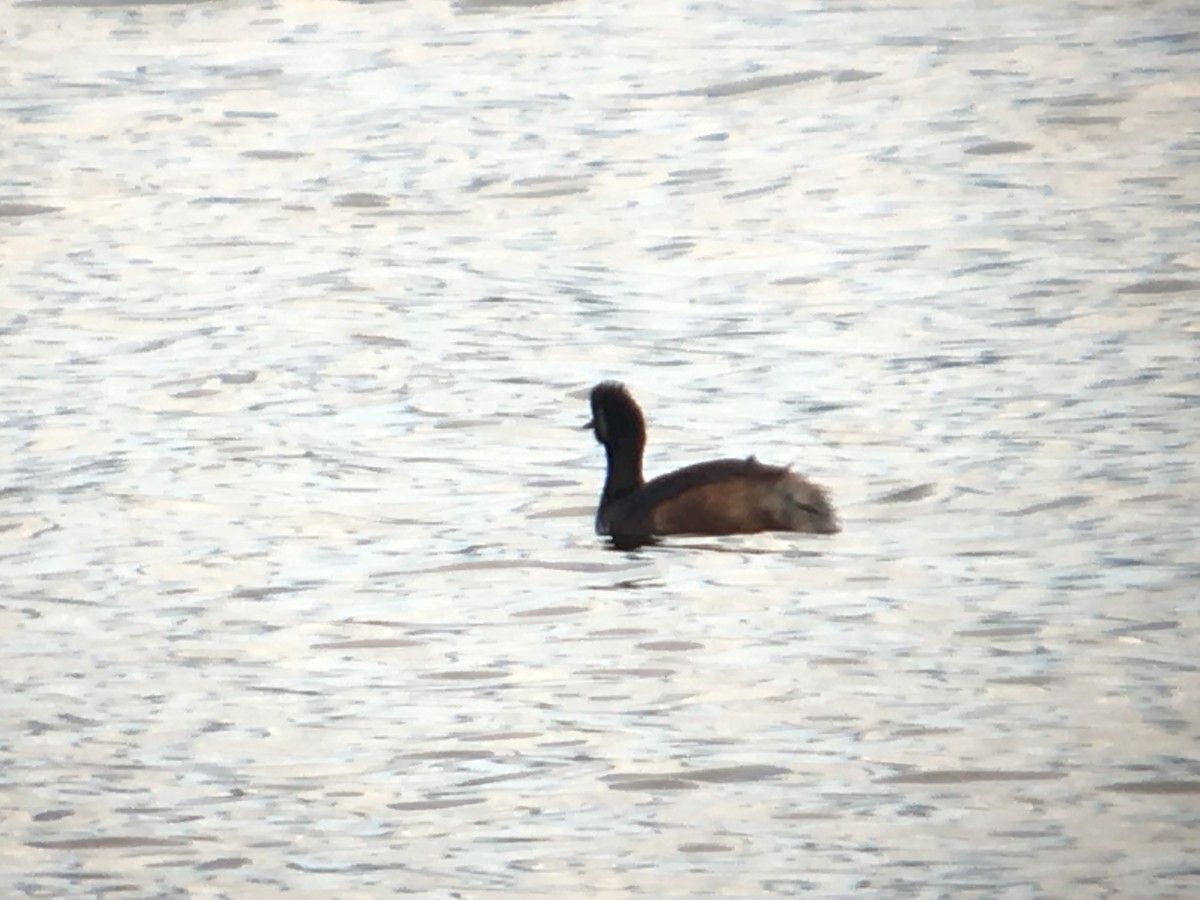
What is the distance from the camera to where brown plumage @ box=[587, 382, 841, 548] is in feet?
27.9

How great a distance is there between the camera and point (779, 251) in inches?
503

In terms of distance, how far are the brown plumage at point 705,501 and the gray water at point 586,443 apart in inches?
3.1

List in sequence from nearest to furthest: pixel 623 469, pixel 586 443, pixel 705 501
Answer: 1. pixel 705 501
2. pixel 623 469
3. pixel 586 443

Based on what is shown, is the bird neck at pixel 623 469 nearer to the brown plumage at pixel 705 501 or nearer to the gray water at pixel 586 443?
the brown plumage at pixel 705 501

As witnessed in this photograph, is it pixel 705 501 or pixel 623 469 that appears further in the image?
pixel 623 469

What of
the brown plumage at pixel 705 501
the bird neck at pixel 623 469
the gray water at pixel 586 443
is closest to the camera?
the gray water at pixel 586 443

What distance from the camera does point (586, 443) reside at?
998 cm

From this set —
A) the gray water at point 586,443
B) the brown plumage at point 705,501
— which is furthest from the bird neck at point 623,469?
the gray water at point 586,443

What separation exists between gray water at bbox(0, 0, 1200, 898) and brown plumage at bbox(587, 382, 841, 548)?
0.08 meters

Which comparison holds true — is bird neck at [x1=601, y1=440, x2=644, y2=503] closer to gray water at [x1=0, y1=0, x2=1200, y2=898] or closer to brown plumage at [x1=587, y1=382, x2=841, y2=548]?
brown plumage at [x1=587, y1=382, x2=841, y2=548]

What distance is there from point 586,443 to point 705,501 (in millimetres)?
1449

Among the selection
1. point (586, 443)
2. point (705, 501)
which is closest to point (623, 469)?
point (705, 501)

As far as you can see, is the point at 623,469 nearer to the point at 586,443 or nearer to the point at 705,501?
the point at 705,501

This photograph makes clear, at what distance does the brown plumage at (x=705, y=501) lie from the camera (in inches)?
335
